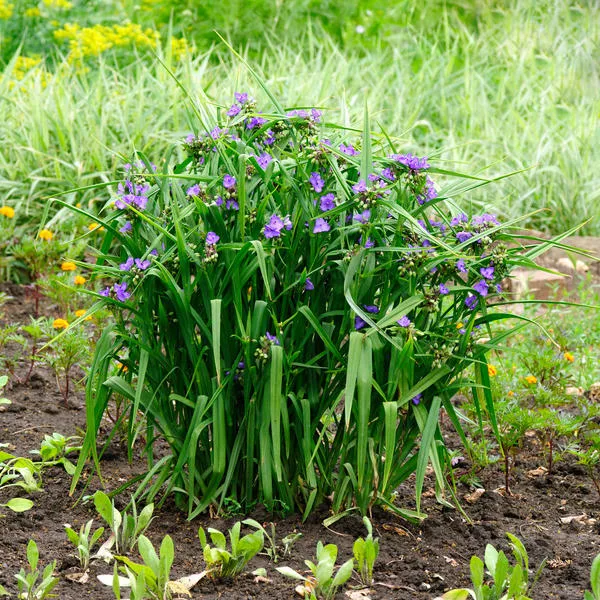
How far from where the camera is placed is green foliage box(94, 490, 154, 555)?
7.62 ft

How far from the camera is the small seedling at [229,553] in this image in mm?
2176

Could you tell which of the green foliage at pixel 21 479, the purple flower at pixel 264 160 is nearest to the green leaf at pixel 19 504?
the green foliage at pixel 21 479

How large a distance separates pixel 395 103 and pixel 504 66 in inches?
68.0

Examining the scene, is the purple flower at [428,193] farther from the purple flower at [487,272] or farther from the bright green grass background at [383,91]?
the bright green grass background at [383,91]

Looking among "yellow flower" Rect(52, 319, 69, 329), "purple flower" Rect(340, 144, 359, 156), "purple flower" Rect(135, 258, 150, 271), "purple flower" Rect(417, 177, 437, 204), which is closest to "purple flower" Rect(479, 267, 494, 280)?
"purple flower" Rect(417, 177, 437, 204)

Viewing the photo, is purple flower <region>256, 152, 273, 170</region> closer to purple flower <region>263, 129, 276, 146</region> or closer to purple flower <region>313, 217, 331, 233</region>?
purple flower <region>263, 129, 276, 146</region>

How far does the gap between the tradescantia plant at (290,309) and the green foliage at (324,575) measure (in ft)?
0.84

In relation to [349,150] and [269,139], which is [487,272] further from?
[269,139]

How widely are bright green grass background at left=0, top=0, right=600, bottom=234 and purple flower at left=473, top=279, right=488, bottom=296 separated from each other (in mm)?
1614

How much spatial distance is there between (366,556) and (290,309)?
0.67 m

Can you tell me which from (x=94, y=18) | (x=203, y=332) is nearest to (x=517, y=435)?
(x=203, y=332)

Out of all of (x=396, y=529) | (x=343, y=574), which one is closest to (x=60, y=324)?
(x=396, y=529)

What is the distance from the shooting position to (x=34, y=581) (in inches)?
82.7

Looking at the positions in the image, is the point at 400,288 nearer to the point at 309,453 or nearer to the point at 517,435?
the point at 309,453
